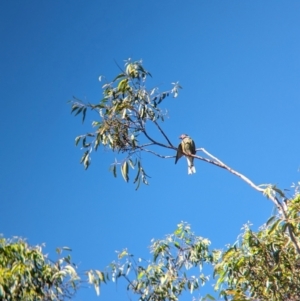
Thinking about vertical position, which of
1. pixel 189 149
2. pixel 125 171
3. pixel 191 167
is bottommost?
pixel 125 171

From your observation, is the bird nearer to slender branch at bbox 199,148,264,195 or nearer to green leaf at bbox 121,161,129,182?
green leaf at bbox 121,161,129,182

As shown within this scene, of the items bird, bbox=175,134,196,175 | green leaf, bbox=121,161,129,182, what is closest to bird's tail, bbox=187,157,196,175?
bird, bbox=175,134,196,175

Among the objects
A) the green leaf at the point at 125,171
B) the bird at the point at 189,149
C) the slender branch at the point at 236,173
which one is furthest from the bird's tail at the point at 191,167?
the slender branch at the point at 236,173

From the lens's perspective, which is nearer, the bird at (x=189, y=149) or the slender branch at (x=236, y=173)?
the slender branch at (x=236, y=173)

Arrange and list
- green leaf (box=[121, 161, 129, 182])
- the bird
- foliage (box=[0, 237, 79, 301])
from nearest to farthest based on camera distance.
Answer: foliage (box=[0, 237, 79, 301]) → green leaf (box=[121, 161, 129, 182]) → the bird

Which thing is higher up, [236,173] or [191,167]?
[191,167]

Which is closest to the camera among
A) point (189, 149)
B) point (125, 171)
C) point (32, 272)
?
point (32, 272)

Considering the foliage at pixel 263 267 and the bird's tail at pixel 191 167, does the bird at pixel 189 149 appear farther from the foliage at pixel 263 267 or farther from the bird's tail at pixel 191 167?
the foliage at pixel 263 267

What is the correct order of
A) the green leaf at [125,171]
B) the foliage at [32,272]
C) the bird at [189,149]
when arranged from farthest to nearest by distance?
the bird at [189,149]
the green leaf at [125,171]
the foliage at [32,272]

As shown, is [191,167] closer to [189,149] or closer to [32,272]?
[189,149]

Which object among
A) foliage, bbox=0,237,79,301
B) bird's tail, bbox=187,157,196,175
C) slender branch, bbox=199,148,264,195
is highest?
bird's tail, bbox=187,157,196,175

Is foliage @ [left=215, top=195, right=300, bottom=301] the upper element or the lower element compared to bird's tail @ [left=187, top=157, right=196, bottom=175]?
lower

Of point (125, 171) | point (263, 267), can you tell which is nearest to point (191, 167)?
point (125, 171)

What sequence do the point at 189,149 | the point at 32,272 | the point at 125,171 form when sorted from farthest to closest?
1. the point at 189,149
2. the point at 125,171
3. the point at 32,272
